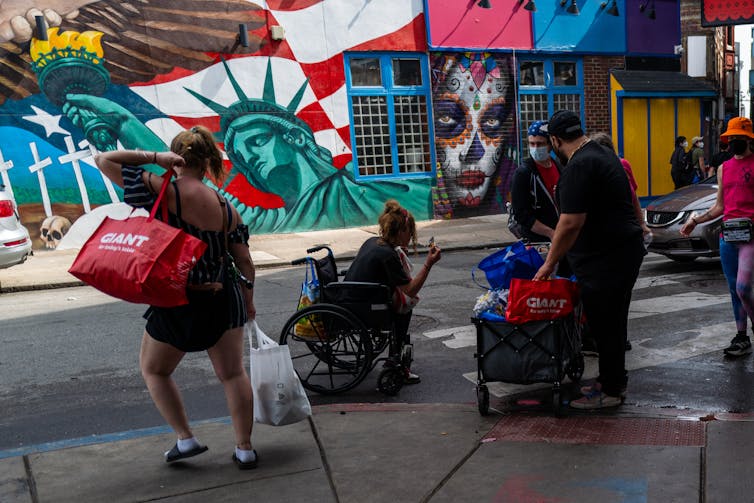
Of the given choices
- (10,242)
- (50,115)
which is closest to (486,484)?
(10,242)

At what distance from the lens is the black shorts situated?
377 cm

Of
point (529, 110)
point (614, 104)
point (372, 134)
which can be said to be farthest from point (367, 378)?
point (614, 104)

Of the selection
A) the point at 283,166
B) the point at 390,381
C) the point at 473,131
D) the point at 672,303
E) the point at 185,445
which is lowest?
the point at 672,303

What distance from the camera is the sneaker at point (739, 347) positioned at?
5.86m

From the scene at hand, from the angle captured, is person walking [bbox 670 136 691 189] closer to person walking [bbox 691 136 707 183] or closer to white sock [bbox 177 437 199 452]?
person walking [bbox 691 136 707 183]

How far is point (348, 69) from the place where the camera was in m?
16.7

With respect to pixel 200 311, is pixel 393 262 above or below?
below

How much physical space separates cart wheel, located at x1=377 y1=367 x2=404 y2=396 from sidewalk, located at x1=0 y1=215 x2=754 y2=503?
0.40 meters

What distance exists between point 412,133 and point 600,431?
13746mm

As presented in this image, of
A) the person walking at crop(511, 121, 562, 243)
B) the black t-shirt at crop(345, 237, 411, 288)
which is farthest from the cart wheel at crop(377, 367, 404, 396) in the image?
the person walking at crop(511, 121, 562, 243)

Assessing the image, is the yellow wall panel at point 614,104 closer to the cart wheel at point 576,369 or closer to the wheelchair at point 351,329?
the cart wheel at point 576,369

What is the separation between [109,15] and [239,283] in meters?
12.5

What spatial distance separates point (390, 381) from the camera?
5453mm

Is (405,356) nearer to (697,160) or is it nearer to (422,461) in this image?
(422,461)
